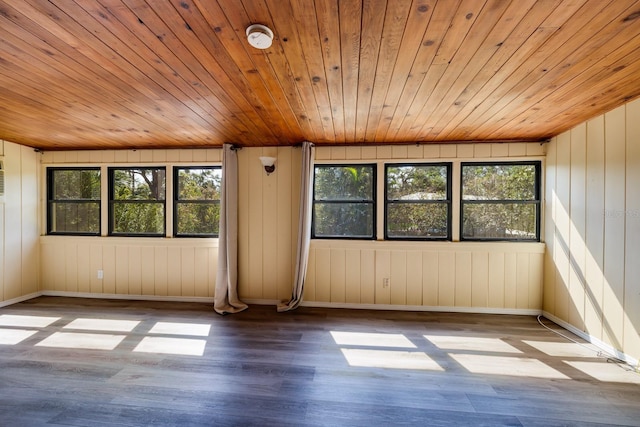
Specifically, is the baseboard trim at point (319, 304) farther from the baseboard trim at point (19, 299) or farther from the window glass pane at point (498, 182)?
the window glass pane at point (498, 182)

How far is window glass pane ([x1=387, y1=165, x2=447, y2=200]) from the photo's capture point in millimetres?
3729

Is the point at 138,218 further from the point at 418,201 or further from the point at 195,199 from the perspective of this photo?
the point at 418,201

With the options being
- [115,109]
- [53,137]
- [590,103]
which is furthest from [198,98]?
[590,103]

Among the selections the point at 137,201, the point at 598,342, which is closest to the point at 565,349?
the point at 598,342

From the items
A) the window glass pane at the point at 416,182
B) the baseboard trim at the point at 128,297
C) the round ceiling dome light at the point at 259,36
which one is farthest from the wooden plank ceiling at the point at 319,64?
the baseboard trim at the point at 128,297

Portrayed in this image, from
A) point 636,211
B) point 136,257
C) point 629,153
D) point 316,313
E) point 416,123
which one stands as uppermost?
point 416,123

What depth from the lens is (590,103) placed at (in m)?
2.35

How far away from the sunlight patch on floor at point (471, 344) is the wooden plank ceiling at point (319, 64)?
2.31m

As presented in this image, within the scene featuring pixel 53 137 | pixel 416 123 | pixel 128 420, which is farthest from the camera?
pixel 53 137

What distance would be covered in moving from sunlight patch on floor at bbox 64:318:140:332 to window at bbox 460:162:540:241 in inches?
171

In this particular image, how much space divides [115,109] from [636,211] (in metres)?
4.81

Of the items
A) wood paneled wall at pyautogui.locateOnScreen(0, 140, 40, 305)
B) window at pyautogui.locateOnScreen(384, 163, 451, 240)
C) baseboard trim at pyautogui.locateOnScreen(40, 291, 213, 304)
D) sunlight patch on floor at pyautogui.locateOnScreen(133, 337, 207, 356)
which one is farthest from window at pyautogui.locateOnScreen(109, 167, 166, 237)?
window at pyautogui.locateOnScreen(384, 163, 451, 240)

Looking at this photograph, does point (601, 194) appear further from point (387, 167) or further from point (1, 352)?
point (1, 352)

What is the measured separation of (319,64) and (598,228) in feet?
10.3
